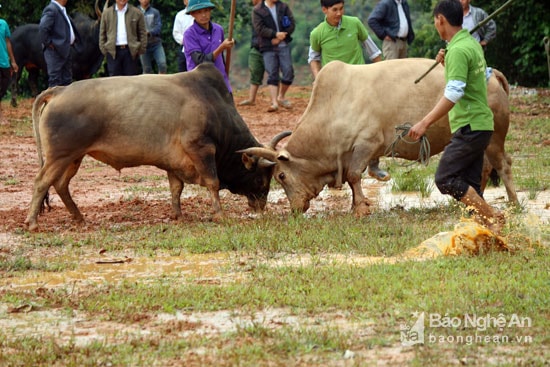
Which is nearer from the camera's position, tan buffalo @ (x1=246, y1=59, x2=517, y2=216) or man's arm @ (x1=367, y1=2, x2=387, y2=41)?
tan buffalo @ (x1=246, y1=59, x2=517, y2=216)

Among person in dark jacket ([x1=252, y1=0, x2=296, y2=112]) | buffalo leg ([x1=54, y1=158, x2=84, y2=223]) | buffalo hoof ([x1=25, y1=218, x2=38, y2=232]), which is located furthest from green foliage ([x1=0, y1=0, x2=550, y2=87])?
buffalo hoof ([x1=25, y1=218, x2=38, y2=232])

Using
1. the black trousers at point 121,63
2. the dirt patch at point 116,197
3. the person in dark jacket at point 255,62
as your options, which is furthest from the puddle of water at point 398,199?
the person in dark jacket at point 255,62

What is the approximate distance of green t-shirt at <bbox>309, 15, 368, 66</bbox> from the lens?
1140cm

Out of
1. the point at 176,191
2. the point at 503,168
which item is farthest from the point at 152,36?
the point at 503,168

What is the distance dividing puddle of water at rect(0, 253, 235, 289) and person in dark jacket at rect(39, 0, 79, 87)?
7556 millimetres

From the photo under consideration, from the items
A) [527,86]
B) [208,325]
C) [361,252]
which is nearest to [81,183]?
[361,252]

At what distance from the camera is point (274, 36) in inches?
711

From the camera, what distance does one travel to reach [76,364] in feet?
17.2

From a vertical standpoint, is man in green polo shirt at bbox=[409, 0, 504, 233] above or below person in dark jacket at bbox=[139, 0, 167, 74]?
above

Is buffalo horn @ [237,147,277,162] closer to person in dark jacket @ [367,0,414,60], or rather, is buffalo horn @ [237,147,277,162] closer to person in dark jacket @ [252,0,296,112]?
person in dark jacket @ [367,0,414,60]

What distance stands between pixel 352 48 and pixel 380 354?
6544mm

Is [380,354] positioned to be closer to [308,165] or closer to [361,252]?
[361,252]

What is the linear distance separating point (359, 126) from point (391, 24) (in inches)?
224

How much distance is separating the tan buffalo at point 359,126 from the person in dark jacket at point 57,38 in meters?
6.07
